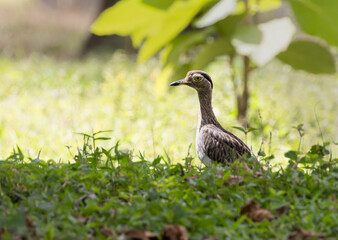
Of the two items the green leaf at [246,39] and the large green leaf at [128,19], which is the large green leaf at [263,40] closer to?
the green leaf at [246,39]

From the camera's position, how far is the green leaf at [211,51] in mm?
6828

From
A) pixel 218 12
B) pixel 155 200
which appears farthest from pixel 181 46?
pixel 155 200

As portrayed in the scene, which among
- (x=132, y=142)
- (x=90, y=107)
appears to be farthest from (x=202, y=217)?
(x=90, y=107)

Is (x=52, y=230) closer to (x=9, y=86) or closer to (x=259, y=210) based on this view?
(x=259, y=210)

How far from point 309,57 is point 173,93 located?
2.80 m

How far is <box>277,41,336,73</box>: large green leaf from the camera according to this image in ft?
22.4

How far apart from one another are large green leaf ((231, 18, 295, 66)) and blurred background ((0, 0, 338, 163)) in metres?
0.01

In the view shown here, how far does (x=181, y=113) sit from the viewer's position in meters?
8.01

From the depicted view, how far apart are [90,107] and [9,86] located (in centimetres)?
182

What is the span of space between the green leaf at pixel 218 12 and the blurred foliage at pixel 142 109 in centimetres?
117

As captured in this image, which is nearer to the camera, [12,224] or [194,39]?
[12,224]

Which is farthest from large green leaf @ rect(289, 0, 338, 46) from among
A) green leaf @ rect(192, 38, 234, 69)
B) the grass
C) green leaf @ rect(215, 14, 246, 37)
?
the grass

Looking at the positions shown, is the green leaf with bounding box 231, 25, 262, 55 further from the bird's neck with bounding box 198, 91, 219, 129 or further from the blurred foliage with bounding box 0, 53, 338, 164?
the bird's neck with bounding box 198, 91, 219, 129

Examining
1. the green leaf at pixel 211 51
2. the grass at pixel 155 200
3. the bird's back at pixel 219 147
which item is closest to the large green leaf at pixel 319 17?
the green leaf at pixel 211 51
